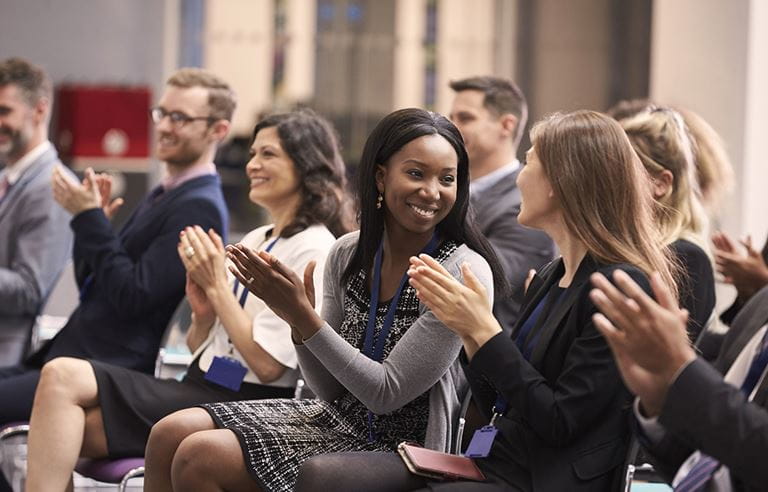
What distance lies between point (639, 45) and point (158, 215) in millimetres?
6318

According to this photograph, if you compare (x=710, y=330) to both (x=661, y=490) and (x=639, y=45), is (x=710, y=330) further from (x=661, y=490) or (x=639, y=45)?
(x=639, y=45)

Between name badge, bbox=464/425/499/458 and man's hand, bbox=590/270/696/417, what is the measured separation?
66 cm

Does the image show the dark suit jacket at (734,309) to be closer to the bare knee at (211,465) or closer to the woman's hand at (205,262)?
the woman's hand at (205,262)

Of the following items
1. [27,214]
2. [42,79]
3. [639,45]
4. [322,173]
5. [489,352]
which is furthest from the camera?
[639,45]

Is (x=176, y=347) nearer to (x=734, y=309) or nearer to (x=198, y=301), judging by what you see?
(x=198, y=301)

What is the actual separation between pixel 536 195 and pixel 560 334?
12.8 inches

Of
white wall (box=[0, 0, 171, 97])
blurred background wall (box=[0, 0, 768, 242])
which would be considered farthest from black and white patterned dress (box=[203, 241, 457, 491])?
blurred background wall (box=[0, 0, 768, 242])

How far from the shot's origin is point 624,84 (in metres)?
9.56

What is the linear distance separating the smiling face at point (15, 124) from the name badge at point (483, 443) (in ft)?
9.87

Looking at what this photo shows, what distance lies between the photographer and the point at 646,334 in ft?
5.88

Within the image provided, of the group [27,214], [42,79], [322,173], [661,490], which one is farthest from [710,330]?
[42,79]

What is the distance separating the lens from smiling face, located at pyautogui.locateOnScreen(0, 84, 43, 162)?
487 cm

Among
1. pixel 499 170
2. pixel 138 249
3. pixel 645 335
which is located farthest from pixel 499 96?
pixel 645 335

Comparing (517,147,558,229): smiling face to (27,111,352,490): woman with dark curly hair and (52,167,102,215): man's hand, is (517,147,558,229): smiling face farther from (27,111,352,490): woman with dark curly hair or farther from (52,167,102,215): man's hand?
(52,167,102,215): man's hand
